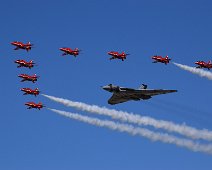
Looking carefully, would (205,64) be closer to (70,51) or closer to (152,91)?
(152,91)

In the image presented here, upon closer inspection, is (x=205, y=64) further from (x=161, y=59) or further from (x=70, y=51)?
(x=70, y=51)

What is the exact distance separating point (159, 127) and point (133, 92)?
49.0ft

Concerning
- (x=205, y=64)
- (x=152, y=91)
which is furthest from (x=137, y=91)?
(x=205, y=64)

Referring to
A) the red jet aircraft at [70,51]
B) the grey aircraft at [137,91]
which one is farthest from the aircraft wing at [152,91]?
the red jet aircraft at [70,51]

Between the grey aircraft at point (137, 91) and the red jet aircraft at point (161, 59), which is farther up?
the red jet aircraft at point (161, 59)

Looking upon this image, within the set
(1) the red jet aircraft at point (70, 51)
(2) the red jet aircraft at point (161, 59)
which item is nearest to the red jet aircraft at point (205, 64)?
(2) the red jet aircraft at point (161, 59)

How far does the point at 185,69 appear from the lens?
188 m

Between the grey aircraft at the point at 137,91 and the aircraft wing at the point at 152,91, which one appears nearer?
the aircraft wing at the point at 152,91

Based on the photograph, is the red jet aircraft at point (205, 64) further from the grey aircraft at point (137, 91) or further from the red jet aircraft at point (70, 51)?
the red jet aircraft at point (70, 51)

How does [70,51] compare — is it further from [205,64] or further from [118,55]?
[205,64]

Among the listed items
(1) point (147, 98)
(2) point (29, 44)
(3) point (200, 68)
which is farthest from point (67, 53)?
(3) point (200, 68)

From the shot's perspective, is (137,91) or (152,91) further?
(137,91)

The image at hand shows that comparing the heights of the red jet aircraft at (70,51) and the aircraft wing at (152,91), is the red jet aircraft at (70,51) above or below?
above

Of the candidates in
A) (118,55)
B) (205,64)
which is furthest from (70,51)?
(205,64)
